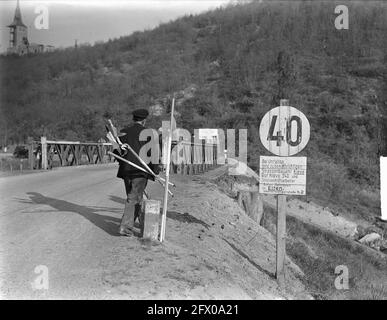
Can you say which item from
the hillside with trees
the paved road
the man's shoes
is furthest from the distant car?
the man's shoes

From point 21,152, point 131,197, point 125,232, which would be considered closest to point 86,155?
point 21,152

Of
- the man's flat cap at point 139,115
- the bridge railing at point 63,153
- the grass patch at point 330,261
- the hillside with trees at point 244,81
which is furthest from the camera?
the hillside with trees at point 244,81

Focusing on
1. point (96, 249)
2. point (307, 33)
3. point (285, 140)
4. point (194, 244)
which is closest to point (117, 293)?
point (96, 249)

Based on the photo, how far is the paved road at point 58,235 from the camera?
5.91m

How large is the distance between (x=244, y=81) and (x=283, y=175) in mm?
52189

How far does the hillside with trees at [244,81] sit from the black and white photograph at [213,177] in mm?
259

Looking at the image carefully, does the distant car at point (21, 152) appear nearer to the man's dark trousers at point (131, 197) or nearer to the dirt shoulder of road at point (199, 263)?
the dirt shoulder of road at point (199, 263)

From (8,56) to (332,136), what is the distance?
65.4m

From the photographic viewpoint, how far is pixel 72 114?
5881cm

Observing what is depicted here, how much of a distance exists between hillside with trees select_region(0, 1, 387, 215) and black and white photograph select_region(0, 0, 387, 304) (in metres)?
0.26

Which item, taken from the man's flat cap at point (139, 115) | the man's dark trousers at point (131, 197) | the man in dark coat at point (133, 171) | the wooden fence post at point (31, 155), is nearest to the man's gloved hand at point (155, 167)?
the man in dark coat at point (133, 171)

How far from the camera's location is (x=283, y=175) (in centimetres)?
774

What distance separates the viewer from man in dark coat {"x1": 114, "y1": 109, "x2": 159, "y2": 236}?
7.66m

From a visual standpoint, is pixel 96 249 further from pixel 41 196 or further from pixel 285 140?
pixel 41 196
